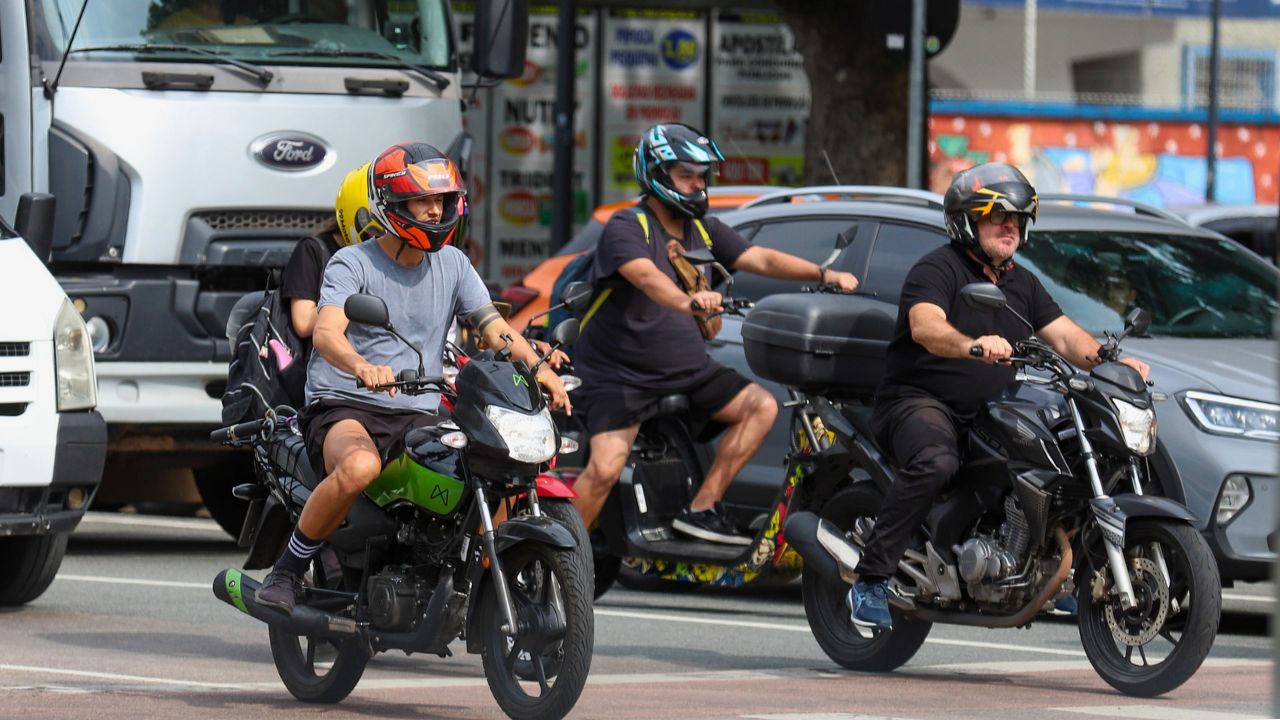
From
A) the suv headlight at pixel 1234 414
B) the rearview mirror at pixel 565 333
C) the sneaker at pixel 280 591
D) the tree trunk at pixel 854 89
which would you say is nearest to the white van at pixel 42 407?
the sneaker at pixel 280 591

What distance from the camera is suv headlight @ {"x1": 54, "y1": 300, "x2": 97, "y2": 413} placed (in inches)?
384

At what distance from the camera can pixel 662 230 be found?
1002 cm

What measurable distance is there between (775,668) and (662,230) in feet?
6.65

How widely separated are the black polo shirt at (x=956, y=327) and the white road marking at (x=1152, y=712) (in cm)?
125

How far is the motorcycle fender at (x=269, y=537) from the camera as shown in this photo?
8.21 meters

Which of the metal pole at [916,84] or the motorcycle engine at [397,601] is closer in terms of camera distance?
the motorcycle engine at [397,601]

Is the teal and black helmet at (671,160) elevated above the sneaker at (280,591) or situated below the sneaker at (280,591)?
above

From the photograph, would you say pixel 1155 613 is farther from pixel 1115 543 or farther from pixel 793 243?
pixel 793 243

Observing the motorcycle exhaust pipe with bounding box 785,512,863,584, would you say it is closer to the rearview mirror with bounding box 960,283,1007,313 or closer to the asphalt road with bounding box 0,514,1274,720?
the asphalt road with bounding box 0,514,1274,720

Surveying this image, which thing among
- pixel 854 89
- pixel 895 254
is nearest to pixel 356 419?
pixel 895 254

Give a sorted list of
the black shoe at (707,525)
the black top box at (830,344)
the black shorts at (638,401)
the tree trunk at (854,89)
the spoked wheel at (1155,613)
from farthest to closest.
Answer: the tree trunk at (854,89) → the black shoe at (707,525) → the black shorts at (638,401) → the black top box at (830,344) → the spoked wheel at (1155,613)

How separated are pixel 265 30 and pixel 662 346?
3302mm

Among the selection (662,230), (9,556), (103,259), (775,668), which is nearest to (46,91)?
(103,259)

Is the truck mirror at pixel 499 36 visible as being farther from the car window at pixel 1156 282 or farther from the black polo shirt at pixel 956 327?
the black polo shirt at pixel 956 327
